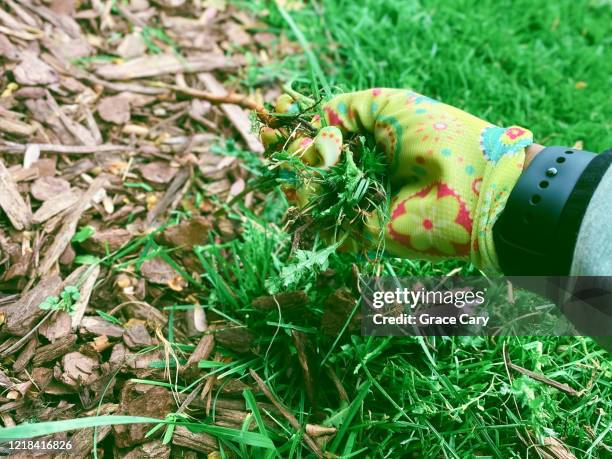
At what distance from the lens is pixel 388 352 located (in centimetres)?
154

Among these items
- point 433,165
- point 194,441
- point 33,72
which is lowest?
point 194,441

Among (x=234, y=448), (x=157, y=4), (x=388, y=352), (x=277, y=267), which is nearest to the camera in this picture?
(x=234, y=448)

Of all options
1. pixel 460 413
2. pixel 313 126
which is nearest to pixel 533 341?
pixel 460 413

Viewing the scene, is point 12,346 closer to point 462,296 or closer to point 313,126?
point 313,126

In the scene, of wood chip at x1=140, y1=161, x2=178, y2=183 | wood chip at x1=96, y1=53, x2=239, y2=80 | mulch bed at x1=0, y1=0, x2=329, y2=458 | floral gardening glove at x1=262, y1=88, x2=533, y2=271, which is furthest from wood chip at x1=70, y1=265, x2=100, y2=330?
wood chip at x1=96, y1=53, x2=239, y2=80

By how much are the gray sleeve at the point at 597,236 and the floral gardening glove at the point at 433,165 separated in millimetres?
161

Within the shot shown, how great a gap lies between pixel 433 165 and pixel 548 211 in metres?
0.26

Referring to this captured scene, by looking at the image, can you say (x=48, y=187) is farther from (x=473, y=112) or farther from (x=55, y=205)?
(x=473, y=112)

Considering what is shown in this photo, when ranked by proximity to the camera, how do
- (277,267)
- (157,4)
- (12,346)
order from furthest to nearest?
(157,4), (277,267), (12,346)

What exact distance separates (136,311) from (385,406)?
0.73 m

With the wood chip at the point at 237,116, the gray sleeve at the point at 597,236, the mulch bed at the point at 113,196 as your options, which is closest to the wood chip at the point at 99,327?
the mulch bed at the point at 113,196

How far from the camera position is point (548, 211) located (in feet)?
3.72

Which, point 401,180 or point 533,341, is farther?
point 533,341

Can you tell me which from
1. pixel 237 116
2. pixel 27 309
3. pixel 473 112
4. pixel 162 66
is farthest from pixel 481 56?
pixel 27 309
